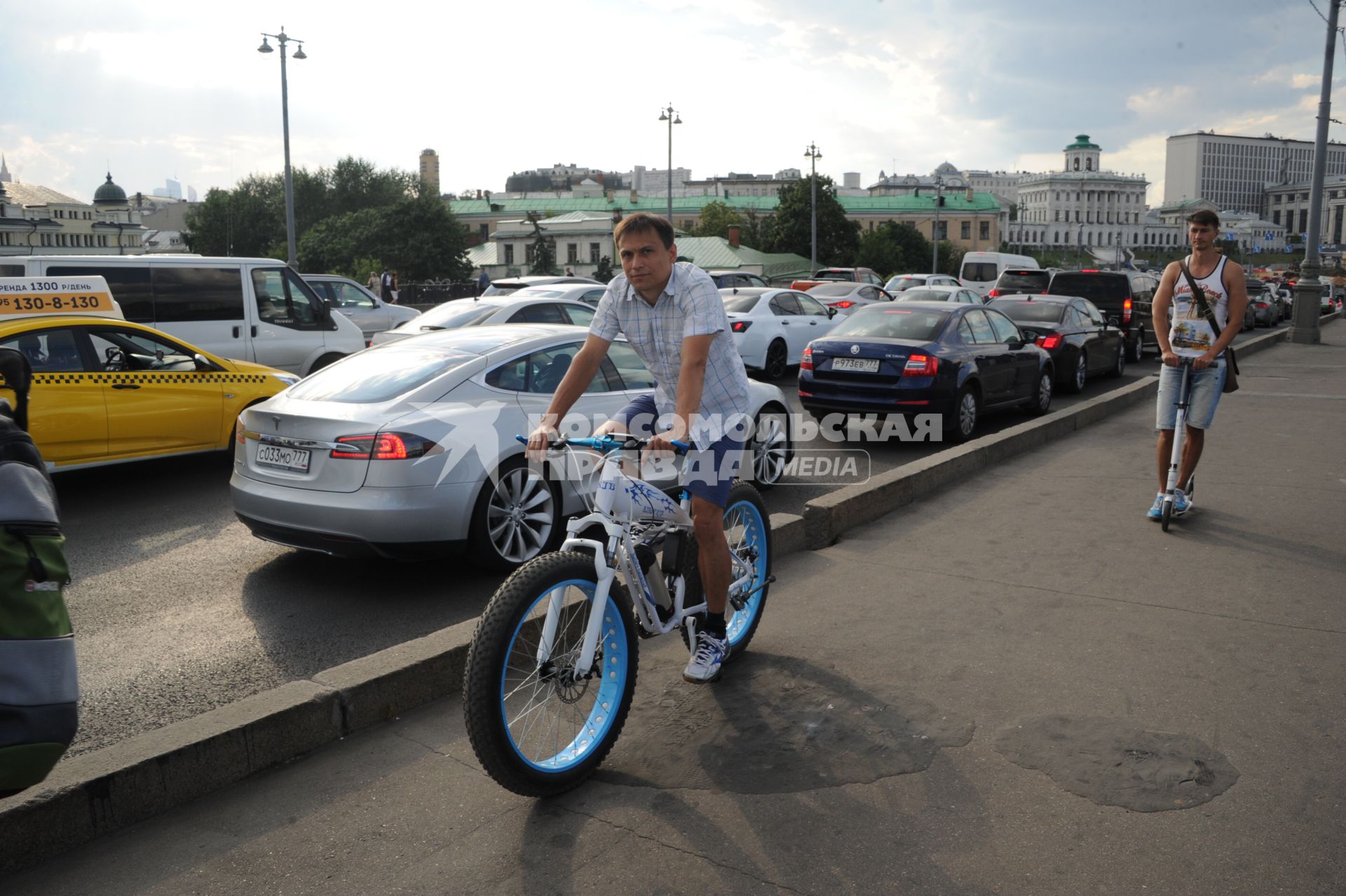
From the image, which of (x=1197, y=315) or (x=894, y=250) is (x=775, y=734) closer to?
→ (x=1197, y=315)

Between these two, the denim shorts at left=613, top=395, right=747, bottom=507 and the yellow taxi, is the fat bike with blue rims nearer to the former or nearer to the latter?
the denim shorts at left=613, top=395, right=747, bottom=507

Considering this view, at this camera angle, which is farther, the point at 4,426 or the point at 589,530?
the point at 589,530

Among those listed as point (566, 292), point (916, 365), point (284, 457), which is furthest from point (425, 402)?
point (566, 292)

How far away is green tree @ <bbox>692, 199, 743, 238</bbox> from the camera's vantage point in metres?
114

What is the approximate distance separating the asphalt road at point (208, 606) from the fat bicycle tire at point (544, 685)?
66.9 inches

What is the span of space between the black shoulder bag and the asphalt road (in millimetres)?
2988

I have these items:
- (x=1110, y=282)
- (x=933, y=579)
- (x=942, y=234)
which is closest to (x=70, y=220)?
(x=942, y=234)

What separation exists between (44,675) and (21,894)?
4.53 ft

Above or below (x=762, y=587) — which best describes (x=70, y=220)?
above

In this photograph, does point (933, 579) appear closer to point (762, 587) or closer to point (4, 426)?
point (762, 587)

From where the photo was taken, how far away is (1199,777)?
3654 mm

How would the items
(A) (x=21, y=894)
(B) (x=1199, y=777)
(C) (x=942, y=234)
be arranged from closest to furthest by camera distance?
(A) (x=21, y=894) < (B) (x=1199, y=777) < (C) (x=942, y=234)

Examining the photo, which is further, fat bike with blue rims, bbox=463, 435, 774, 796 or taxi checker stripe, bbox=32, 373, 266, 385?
taxi checker stripe, bbox=32, 373, 266, 385

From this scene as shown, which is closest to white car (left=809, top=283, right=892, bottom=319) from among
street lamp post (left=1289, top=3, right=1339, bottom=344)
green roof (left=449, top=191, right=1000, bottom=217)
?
street lamp post (left=1289, top=3, right=1339, bottom=344)
